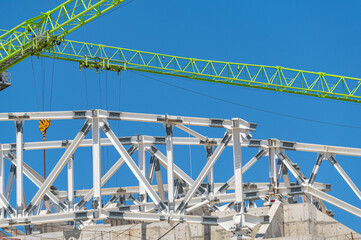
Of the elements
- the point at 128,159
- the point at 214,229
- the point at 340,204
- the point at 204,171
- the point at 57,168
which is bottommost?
the point at 214,229

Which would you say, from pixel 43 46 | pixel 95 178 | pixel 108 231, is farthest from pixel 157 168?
pixel 43 46

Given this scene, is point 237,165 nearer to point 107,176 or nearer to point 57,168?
point 57,168

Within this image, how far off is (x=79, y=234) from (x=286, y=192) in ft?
60.5

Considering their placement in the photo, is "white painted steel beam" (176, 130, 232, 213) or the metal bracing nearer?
"white painted steel beam" (176, 130, 232, 213)

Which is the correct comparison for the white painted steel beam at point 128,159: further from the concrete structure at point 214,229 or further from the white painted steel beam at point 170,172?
the concrete structure at point 214,229

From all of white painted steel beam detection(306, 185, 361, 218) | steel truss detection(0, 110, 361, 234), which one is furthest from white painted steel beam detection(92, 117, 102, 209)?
white painted steel beam detection(306, 185, 361, 218)

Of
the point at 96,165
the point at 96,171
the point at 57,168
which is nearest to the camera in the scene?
the point at 57,168

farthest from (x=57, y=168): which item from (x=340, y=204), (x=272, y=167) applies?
(x=340, y=204)

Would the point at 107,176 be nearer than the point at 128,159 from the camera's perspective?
No

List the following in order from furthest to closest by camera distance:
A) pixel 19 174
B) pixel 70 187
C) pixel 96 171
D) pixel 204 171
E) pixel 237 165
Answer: pixel 70 187 → pixel 19 174 → pixel 237 165 → pixel 96 171 → pixel 204 171

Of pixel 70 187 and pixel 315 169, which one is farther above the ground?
pixel 315 169

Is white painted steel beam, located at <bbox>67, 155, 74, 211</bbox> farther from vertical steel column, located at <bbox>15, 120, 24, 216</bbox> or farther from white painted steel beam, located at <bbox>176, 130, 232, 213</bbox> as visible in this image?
white painted steel beam, located at <bbox>176, 130, 232, 213</bbox>

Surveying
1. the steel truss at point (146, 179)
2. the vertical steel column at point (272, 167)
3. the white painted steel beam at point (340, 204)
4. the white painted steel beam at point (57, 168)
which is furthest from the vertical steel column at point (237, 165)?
the white painted steel beam at point (340, 204)

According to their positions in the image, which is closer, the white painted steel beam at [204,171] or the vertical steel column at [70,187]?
the white painted steel beam at [204,171]
